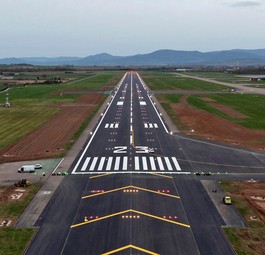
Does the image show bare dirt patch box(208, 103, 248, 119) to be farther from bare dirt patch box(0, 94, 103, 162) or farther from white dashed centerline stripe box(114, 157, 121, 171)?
white dashed centerline stripe box(114, 157, 121, 171)

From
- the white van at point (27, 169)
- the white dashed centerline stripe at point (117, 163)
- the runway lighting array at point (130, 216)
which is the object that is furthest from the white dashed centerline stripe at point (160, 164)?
the white van at point (27, 169)

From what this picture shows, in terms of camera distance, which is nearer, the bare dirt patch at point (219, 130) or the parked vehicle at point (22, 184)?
the parked vehicle at point (22, 184)

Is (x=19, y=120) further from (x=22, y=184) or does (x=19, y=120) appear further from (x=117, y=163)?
(x=22, y=184)

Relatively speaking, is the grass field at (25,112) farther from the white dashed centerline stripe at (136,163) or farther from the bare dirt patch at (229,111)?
the bare dirt patch at (229,111)

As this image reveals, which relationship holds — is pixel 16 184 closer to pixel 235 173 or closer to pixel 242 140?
pixel 235 173

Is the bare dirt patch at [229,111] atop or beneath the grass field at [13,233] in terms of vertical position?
beneath

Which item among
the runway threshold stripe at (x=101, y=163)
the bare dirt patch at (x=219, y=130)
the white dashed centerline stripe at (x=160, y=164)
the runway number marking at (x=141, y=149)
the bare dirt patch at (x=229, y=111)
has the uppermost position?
the runway threshold stripe at (x=101, y=163)

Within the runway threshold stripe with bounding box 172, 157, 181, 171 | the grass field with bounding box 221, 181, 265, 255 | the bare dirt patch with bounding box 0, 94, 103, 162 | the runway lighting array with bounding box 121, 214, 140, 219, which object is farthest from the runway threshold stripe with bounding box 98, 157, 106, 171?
the grass field with bounding box 221, 181, 265, 255
